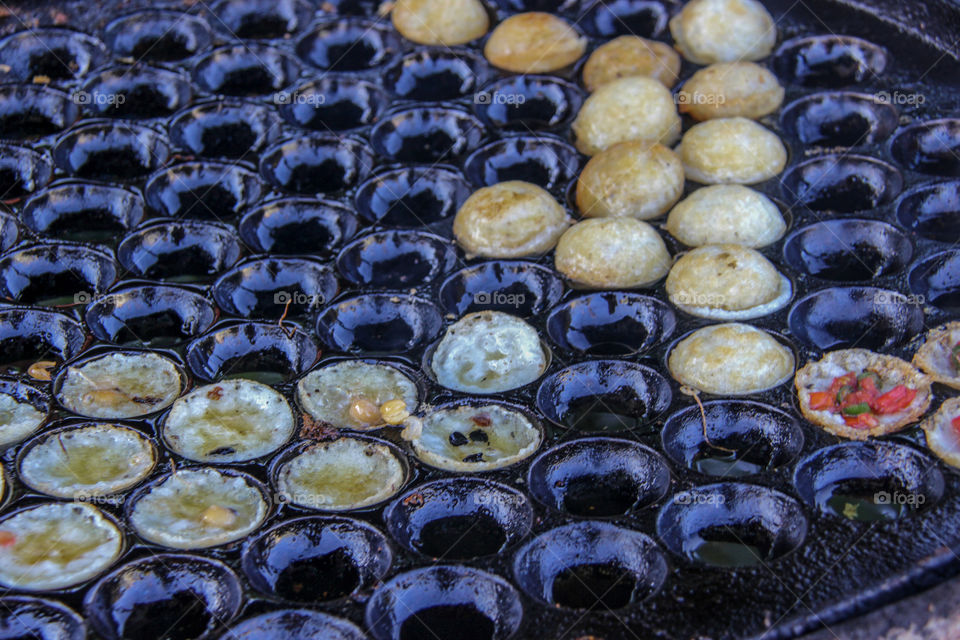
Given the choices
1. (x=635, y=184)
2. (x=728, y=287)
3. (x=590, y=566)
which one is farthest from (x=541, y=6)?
(x=590, y=566)

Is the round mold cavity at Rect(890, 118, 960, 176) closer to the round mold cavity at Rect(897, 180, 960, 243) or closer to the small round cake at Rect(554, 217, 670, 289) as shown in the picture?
the round mold cavity at Rect(897, 180, 960, 243)

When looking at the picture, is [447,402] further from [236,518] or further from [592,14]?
[592,14]

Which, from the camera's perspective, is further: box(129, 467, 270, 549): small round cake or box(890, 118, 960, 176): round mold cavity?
box(890, 118, 960, 176): round mold cavity

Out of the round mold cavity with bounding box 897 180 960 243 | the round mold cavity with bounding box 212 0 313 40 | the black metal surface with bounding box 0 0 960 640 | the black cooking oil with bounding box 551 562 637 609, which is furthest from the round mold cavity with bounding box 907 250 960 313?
the round mold cavity with bounding box 212 0 313 40

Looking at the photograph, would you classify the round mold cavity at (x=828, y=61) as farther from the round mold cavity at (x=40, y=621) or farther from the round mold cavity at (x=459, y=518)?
the round mold cavity at (x=40, y=621)

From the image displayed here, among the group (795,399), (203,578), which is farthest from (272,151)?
(795,399)

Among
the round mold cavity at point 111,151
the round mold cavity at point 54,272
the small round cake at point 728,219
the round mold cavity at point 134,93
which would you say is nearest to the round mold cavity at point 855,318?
the small round cake at point 728,219
